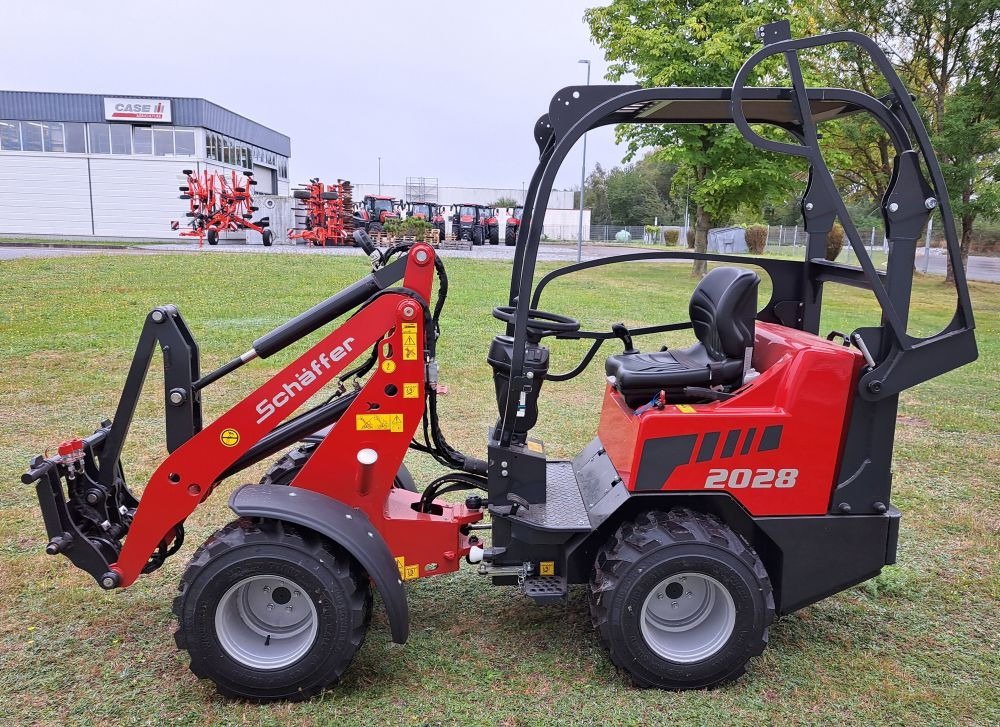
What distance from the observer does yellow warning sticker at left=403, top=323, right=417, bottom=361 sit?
339cm

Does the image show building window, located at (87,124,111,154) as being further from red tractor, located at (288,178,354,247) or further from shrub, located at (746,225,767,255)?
shrub, located at (746,225,767,255)

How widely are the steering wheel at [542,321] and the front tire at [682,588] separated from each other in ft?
3.20

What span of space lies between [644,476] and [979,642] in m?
2.03

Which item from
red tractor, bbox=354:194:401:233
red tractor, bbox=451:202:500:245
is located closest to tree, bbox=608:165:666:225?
red tractor, bbox=451:202:500:245

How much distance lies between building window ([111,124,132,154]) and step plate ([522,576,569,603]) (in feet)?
142

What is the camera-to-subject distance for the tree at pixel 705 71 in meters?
20.6

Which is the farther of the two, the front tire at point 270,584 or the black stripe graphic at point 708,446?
the black stripe graphic at point 708,446

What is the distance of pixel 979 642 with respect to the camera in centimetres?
382

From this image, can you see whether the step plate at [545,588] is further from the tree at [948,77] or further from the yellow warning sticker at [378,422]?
the tree at [948,77]

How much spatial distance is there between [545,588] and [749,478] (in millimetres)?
1063

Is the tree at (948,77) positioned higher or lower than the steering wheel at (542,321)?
higher

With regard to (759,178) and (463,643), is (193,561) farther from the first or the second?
(759,178)

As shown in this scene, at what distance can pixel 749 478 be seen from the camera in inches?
134

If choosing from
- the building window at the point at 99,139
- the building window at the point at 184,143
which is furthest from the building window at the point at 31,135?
the building window at the point at 184,143
